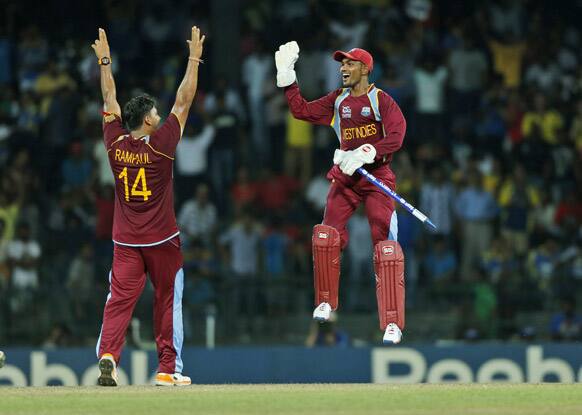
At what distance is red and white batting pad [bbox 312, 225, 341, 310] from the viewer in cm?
1283

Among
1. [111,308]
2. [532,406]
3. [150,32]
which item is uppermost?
[150,32]

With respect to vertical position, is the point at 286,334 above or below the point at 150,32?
below

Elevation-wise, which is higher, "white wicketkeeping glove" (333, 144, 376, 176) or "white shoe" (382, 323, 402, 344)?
"white wicketkeeping glove" (333, 144, 376, 176)

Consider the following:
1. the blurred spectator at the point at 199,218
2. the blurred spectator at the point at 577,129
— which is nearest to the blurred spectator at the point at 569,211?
the blurred spectator at the point at 577,129

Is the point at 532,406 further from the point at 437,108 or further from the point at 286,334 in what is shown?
the point at 437,108

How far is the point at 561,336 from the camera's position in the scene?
1816cm

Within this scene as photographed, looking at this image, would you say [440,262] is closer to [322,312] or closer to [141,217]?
[322,312]

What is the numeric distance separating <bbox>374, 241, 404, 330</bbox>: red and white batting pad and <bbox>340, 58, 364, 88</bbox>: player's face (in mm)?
1320

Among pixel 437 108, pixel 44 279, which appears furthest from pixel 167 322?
pixel 437 108

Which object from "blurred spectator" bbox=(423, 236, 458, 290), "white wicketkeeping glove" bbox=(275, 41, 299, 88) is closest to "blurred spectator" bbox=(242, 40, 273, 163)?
"blurred spectator" bbox=(423, 236, 458, 290)

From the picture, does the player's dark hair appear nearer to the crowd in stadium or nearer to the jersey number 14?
the jersey number 14

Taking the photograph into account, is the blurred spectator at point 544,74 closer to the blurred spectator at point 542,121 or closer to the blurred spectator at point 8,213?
the blurred spectator at point 542,121

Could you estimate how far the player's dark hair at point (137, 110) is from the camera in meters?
12.3

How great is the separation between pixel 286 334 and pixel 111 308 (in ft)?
19.7
